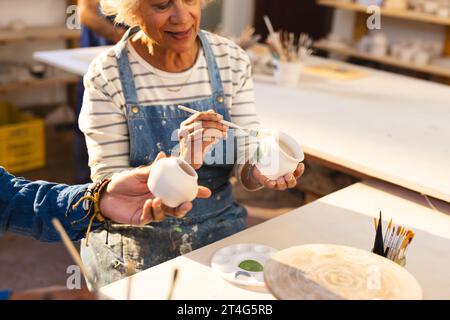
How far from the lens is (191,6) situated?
1.65m

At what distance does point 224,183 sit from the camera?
5.86 ft

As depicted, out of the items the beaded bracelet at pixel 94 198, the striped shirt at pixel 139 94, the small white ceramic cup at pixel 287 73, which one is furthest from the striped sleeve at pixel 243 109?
the small white ceramic cup at pixel 287 73

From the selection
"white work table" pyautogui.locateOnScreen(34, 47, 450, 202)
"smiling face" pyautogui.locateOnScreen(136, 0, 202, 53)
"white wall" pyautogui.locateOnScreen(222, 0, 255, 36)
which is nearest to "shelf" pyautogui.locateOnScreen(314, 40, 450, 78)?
"white wall" pyautogui.locateOnScreen(222, 0, 255, 36)

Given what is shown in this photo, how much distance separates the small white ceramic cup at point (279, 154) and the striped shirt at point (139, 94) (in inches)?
13.1

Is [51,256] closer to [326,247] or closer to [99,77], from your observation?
[99,77]

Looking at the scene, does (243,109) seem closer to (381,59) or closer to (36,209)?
(36,209)

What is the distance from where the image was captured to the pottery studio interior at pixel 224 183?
47.1 inches

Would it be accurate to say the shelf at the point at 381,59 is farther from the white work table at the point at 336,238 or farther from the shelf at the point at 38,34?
the white work table at the point at 336,238

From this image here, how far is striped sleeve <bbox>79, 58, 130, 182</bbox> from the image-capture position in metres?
1.59

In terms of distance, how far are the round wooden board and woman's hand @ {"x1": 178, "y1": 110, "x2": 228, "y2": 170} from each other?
1.16 ft

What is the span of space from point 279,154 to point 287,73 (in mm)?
1362

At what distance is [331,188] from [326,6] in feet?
10.1

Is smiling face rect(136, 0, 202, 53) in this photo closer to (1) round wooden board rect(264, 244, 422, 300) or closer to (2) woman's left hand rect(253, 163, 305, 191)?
(2) woman's left hand rect(253, 163, 305, 191)
